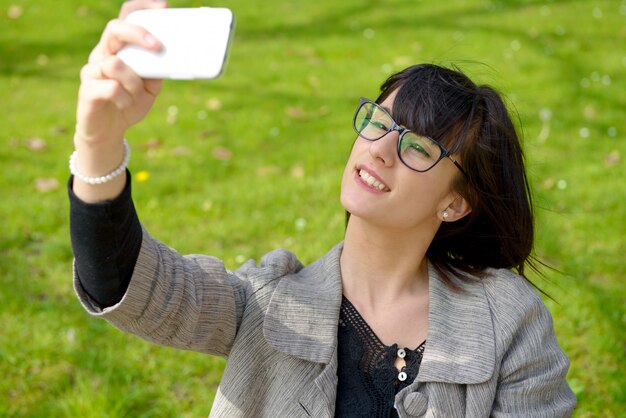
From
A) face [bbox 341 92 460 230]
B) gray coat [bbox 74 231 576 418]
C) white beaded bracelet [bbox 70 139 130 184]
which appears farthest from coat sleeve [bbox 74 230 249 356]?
face [bbox 341 92 460 230]

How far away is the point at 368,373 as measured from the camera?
1.88 metres

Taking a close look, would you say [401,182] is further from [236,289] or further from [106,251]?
[106,251]

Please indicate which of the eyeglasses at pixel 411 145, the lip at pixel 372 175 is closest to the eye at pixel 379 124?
the eyeglasses at pixel 411 145

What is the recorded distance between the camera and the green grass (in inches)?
112

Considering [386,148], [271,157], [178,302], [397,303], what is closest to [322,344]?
[397,303]

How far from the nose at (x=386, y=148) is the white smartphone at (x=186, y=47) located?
0.66m

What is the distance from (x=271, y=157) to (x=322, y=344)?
8.68 feet

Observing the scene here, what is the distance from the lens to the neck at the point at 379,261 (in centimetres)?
195

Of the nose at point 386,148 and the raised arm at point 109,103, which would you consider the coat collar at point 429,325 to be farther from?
the raised arm at point 109,103

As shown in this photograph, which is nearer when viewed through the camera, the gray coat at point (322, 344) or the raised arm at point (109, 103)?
the raised arm at point (109, 103)

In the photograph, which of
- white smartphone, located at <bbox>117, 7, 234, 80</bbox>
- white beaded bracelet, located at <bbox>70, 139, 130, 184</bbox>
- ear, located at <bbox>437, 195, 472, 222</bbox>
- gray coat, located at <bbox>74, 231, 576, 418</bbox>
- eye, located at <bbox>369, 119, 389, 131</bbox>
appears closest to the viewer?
white smartphone, located at <bbox>117, 7, 234, 80</bbox>

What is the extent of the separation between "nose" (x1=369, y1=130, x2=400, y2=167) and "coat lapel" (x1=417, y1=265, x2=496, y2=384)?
386mm

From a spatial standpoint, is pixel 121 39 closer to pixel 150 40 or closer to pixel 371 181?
pixel 150 40

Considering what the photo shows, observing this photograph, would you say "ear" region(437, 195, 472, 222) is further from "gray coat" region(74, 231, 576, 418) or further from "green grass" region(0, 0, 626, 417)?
"green grass" region(0, 0, 626, 417)
